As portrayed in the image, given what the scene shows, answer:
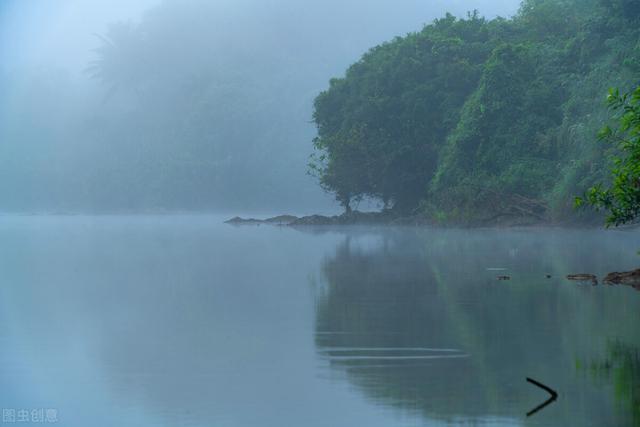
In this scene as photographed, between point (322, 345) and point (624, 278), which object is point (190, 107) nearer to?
point (624, 278)

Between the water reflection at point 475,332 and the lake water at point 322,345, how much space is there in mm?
28

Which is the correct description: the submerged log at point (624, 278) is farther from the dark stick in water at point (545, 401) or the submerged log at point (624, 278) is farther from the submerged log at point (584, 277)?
the dark stick in water at point (545, 401)

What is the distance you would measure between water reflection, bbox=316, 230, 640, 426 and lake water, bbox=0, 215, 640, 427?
28 millimetres

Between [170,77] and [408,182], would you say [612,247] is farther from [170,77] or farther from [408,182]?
[170,77]

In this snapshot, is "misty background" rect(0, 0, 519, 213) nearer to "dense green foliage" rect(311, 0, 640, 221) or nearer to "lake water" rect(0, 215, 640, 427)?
"dense green foliage" rect(311, 0, 640, 221)

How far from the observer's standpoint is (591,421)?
7.25 metres

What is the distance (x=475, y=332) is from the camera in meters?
11.4

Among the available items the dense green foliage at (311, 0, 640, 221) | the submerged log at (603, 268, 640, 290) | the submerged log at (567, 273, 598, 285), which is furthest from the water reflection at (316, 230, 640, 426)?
the dense green foliage at (311, 0, 640, 221)

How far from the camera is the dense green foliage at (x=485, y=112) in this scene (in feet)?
125

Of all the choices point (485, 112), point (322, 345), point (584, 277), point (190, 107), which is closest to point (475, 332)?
point (322, 345)

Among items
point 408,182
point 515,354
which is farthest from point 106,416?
point 408,182

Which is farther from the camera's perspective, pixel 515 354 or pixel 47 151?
pixel 47 151

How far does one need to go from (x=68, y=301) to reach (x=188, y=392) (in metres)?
7.72

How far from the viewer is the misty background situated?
91438mm
